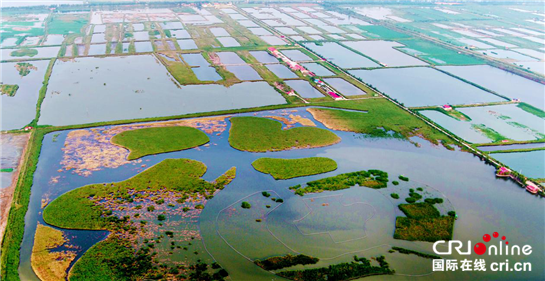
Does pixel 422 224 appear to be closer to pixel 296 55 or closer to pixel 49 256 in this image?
pixel 49 256

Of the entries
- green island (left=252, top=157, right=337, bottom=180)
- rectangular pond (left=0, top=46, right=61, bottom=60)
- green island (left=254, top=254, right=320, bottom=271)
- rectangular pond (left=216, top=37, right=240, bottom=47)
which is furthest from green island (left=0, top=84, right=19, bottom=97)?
green island (left=254, top=254, right=320, bottom=271)

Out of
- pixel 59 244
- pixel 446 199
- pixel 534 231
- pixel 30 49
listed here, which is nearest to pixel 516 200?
pixel 534 231

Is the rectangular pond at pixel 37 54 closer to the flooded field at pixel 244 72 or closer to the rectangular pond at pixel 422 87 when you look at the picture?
the flooded field at pixel 244 72

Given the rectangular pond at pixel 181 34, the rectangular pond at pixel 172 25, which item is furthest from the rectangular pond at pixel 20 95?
the rectangular pond at pixel 172 25

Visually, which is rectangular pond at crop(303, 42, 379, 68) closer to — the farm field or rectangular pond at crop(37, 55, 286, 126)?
the farm field

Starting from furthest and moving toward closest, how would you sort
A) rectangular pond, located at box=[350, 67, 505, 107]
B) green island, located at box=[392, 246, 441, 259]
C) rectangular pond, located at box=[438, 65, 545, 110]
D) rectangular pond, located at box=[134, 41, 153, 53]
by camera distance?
rectangular pond, located at box=[134, 41, 153, 53] → rectangular pond, located at box=[438, 65, 545, 110] → rectangular pond, located at box=[350, 67, 505, 107] → green island, located at box=[392, 246, 441, 259]

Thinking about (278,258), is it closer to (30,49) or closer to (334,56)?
(334,56)
